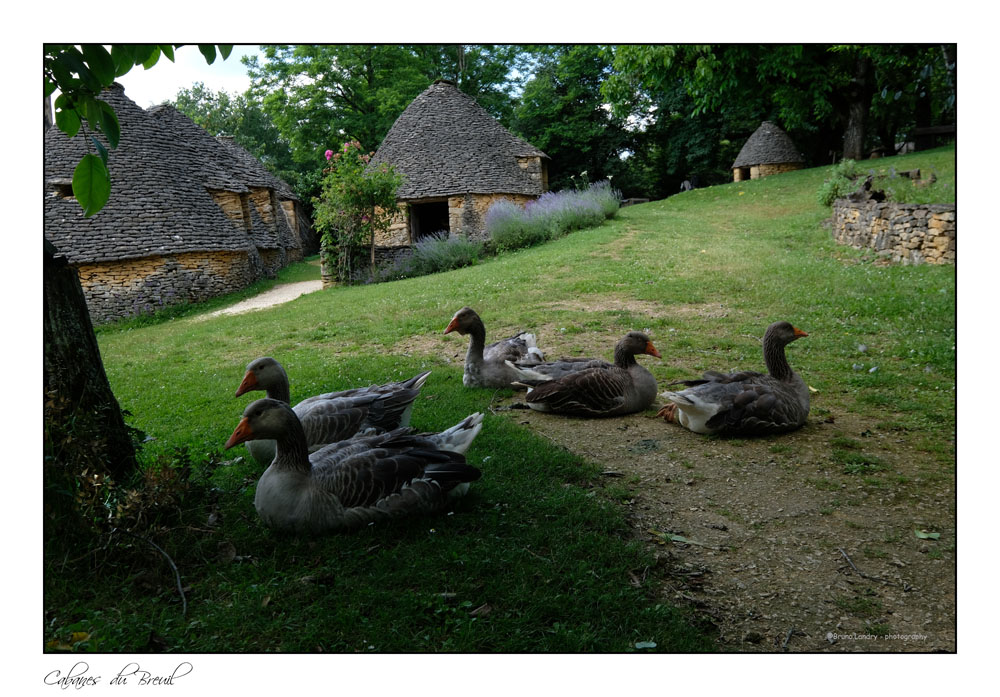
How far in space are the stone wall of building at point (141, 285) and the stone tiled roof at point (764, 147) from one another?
6.41 meters

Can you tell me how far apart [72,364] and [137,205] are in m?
5.38

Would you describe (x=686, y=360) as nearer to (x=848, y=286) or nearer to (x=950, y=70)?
(x=848, y=286)

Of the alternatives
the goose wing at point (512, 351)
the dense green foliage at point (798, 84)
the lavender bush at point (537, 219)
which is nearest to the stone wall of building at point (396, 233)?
the lavender bush at point (537, 219)

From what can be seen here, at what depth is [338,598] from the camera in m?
2.86

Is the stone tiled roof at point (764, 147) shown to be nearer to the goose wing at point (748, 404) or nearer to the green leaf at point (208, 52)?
the goose wing at point (748, 404)

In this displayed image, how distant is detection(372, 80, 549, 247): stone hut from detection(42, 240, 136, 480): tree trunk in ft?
20.3

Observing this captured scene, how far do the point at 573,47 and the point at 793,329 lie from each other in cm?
281

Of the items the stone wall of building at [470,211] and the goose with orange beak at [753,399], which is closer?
the goose with orange beak at [753,399]

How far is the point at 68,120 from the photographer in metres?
2.82

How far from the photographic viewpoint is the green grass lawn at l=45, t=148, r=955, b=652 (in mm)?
2730

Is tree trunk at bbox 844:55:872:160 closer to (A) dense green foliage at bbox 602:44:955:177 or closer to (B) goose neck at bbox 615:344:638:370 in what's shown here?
(A) dense green foliage at bbox 602:44:955:177

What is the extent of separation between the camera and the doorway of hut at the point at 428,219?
9448 millimetres

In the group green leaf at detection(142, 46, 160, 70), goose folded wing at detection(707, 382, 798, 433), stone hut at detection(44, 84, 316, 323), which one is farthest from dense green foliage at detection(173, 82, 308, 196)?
goose folded wing at detection(707, 382, 798, 433)

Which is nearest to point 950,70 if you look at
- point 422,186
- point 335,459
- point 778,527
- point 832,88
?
point 832,88
